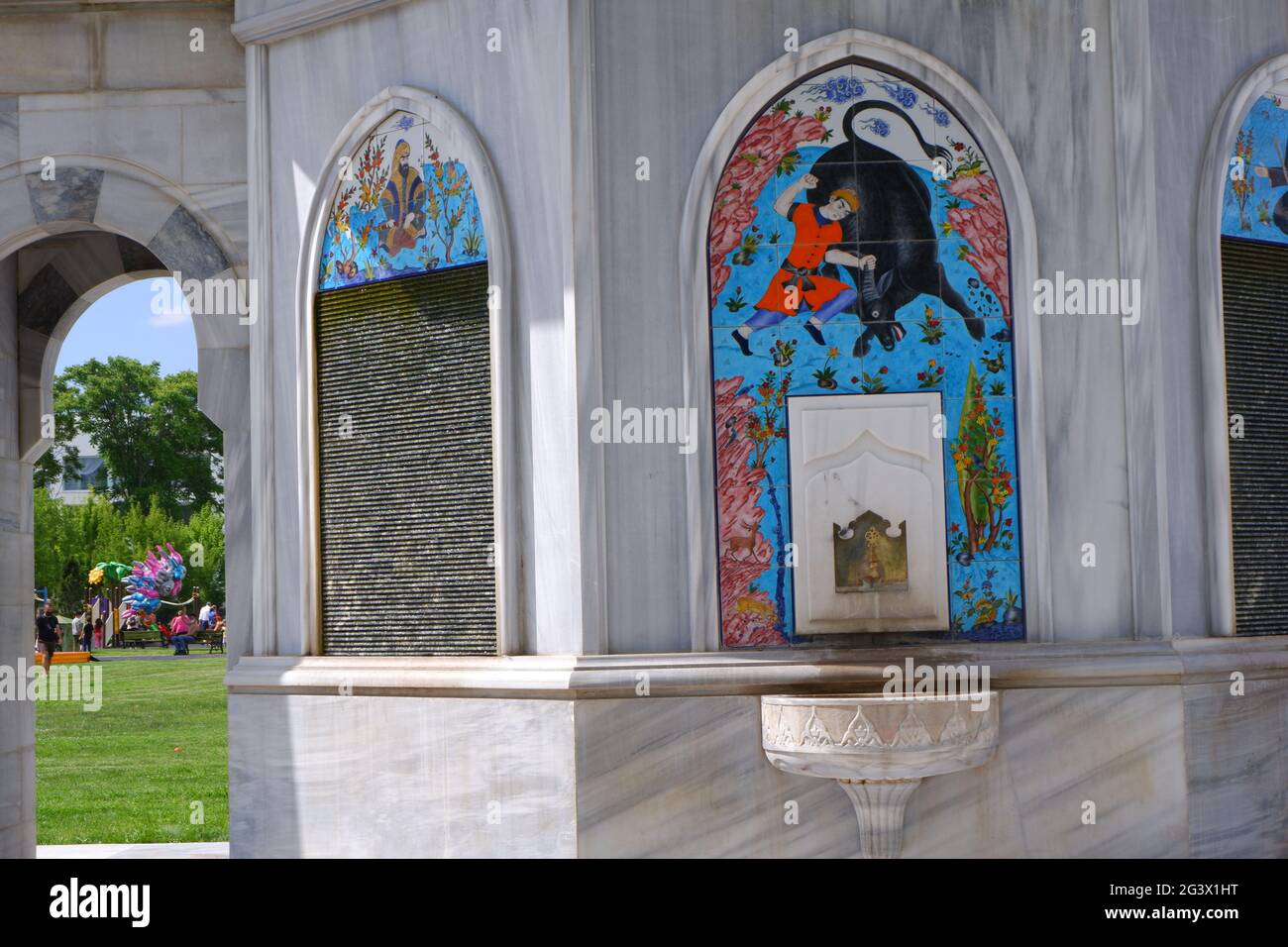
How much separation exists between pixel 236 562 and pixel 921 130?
589cm

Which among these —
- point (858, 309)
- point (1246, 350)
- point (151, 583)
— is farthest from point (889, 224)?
point (151, 583)

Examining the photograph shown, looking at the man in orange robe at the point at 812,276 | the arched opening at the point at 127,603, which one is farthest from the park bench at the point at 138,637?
the man in orange robe at the point at 812,276

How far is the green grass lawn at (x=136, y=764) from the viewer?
14953mm

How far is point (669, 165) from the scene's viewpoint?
942 centimetres

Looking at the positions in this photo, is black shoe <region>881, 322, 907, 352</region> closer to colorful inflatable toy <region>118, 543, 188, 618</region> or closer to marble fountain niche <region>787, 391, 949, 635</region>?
marble fountain niche <region>787, 391, 949, 635</region>

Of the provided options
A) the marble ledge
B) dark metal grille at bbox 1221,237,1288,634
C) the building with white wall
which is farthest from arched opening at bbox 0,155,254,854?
dark metal grille at bbox 1221,237,1288,634

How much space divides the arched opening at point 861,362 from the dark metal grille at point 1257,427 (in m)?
1.40

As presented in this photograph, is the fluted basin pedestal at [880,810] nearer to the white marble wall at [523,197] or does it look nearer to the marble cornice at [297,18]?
the white marble wall at [523,197]

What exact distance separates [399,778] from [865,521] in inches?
136

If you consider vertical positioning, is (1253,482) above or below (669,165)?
below

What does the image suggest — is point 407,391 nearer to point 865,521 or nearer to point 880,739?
point 865,521

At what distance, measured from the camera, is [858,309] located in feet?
30.8

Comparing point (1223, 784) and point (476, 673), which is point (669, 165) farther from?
point (1223, 784)
